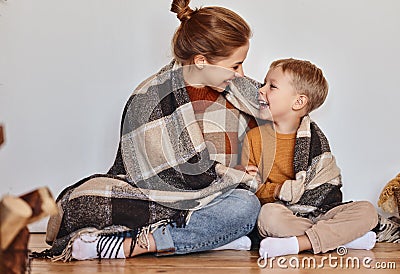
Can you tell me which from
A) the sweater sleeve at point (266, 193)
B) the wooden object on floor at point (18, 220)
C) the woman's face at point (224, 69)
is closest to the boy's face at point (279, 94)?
the woman's face at point (224, 69)

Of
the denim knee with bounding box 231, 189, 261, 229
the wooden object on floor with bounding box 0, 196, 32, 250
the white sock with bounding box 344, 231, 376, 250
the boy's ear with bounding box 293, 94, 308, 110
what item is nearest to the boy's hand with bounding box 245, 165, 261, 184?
the denim knee with bounding box 231, 189, 261, 229

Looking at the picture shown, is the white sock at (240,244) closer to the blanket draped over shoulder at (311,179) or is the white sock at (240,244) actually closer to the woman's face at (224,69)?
the blanket draped over shoulder at (311,179)

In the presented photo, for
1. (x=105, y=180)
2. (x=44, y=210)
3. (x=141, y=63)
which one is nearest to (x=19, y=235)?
(x=44, y=210)

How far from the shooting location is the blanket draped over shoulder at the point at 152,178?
1.80 meters

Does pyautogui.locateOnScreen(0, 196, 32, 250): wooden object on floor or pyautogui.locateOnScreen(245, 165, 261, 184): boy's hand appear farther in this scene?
pyautogui.locateOnScreen(245, 165, 261, 184): boy's hand

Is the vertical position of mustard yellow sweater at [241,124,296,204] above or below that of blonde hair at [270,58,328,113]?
below

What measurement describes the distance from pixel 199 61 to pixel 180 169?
33cm

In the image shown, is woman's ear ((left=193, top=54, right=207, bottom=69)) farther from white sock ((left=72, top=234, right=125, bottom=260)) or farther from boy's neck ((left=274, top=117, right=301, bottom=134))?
white sock ((left=72, top=234, right=125, bottom=260))

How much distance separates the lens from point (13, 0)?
7.64 ft

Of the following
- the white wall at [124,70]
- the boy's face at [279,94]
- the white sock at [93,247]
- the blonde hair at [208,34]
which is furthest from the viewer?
the white wall at [124,70]

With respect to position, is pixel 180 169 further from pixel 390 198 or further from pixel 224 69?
pixel 390 198

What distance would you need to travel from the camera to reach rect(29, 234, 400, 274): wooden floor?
1571mm

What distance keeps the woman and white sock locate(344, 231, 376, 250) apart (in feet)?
0.98

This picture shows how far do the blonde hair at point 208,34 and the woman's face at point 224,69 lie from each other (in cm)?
2
